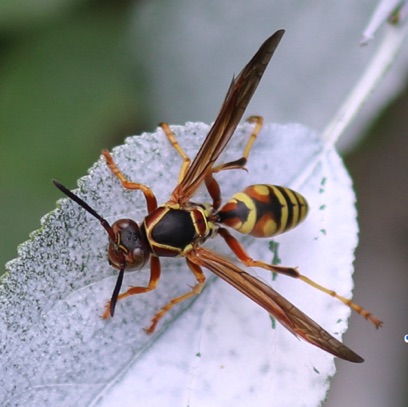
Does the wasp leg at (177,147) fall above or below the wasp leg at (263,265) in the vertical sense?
above

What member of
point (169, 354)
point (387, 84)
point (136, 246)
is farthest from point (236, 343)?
point (387, 84)

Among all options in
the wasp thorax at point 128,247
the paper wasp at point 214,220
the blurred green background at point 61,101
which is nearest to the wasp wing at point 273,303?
the paper wasp at point 214,220

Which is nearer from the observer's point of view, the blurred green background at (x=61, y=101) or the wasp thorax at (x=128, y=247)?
the wasp thorax at (x=128, y=247)

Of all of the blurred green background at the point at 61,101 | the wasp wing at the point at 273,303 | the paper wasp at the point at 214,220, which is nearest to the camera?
the wasp wing at the point at 273,303

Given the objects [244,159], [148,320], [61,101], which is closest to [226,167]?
[244,159]

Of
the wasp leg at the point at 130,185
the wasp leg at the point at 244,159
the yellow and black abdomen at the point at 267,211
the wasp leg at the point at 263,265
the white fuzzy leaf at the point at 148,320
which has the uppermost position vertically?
the wasp leg at the point at 244,159

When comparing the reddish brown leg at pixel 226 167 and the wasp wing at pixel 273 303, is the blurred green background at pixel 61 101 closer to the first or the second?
the reddish brown leg at pixel 226 167
